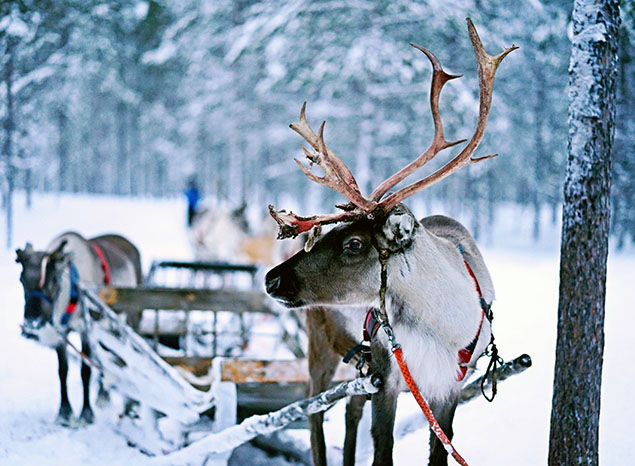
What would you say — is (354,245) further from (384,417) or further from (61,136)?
(61,136)

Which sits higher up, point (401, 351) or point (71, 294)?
point (401, 351)

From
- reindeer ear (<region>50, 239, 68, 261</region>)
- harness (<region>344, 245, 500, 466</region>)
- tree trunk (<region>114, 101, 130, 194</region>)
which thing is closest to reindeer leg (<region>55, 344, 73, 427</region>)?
reindeer ear (<region>50, 239, 68, 261</region>)

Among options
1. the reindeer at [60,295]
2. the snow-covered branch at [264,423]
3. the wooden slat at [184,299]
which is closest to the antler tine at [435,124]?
the snow-covered branch at [264,423]

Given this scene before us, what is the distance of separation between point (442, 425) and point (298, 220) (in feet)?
4.38

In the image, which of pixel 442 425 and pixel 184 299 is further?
pixel 184 299

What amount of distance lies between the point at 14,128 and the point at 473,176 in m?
13.9

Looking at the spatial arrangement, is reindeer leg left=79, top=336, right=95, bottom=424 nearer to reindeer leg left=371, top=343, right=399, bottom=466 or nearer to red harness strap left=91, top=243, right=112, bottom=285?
red harness strap left=91, top=243, right=112, bottom=285

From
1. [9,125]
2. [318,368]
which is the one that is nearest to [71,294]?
[318,368]

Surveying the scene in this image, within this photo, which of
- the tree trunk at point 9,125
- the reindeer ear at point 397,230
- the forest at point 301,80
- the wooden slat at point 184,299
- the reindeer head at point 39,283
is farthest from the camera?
the tree trunk at point 9,125

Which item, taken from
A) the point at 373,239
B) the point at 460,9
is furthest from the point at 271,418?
the point at 460,9

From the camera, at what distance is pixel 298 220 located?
2.74 metres

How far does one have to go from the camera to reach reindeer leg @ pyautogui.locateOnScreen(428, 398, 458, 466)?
3.00 m

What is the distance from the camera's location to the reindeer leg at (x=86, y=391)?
5246 mm

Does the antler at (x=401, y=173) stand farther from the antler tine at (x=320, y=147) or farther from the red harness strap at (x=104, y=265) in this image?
the red harness strap at (x=104, y=265)
